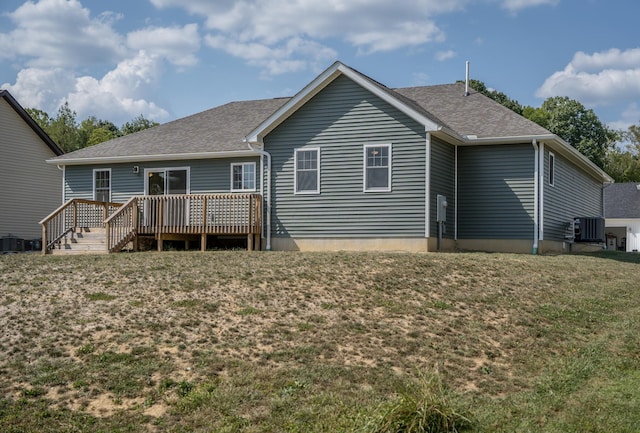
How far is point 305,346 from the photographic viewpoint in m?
10.4

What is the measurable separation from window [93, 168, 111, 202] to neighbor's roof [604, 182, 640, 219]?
93.0 feet

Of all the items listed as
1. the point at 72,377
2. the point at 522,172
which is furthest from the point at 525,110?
the point at 72,377

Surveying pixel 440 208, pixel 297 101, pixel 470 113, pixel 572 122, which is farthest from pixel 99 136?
pixel 440 208

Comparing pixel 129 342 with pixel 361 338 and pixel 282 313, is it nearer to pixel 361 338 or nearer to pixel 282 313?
pixel 282 313

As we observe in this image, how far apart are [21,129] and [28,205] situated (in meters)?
3.26

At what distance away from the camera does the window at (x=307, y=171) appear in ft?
67.1

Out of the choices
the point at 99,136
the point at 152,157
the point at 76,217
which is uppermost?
the point at 99,136

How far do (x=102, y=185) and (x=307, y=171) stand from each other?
847 cm

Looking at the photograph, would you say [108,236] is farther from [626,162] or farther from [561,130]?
[626,162]

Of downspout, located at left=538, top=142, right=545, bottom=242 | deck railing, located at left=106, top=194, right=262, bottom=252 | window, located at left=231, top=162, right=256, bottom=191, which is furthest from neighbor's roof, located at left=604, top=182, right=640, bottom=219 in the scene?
deck railing, located at left=106, top=194, right=262, bottom=252

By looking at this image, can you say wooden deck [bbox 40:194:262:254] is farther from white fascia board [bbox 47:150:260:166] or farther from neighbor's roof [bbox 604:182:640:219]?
neighbor's roof [bbox 604:182:640:219]

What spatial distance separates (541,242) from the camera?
21.1 meters

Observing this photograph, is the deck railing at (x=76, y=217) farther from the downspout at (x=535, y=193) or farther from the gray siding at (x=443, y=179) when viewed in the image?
the downspout at (x=535, y=193)

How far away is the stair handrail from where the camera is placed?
2092 centimetres
